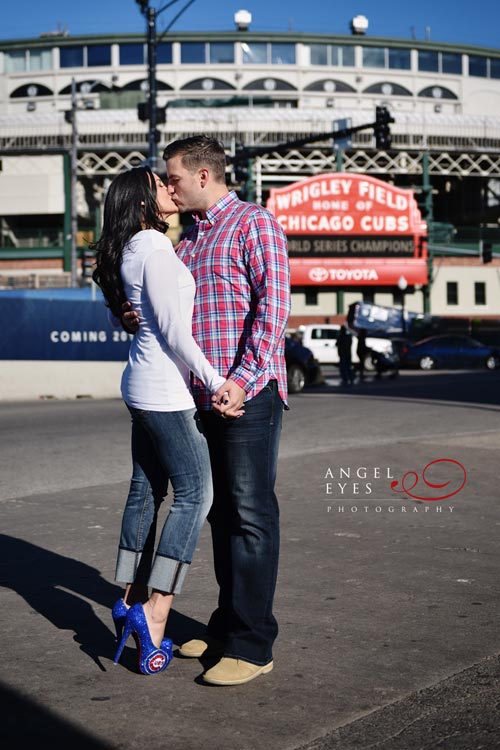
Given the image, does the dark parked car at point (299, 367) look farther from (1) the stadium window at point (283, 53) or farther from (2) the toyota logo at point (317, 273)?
(1) the stadium window at point (283, 53)

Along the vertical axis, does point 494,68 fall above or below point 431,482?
above

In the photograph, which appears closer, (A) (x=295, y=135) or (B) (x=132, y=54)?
(A) (x=295, y=135)

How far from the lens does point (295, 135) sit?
203ft

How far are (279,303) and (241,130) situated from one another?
59190 mm

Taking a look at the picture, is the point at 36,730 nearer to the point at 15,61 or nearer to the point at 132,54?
the point at 132,54

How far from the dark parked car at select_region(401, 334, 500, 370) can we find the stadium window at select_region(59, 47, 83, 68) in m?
43.9

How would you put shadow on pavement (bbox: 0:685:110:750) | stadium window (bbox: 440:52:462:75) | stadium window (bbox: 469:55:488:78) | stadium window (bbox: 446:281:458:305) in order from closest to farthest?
1. shadow on pavement (bbox: 0:685:110:750)
2. stadium window (bbox: 446:281:458:305)
3. stadium window (bbox: 440:52:462:75)
4. stadium window (bbox: 469:55:488:78)

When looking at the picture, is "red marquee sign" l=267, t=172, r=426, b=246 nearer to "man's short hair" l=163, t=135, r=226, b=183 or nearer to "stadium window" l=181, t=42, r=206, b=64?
"stadium window" l=181, t=42, r=206, b=64

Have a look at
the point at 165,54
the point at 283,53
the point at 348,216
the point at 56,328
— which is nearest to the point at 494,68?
the point at 283,53

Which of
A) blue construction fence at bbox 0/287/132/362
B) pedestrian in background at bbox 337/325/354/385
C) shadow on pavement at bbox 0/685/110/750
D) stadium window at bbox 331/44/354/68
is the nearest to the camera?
shadow on pavement at bbox 0/685/110/750

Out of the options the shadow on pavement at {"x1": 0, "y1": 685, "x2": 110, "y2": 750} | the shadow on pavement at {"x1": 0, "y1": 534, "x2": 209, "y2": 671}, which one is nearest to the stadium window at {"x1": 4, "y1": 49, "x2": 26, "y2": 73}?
the shadow on pavement at {"x1": 0, "y1": 534, "x2": 209, "y2": 671}

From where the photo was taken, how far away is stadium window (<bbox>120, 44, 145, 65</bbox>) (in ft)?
241

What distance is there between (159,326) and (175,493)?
67 cm

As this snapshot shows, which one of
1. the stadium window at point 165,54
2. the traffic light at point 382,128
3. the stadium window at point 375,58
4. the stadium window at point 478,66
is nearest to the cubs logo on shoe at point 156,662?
the traffic light at point 382,128
